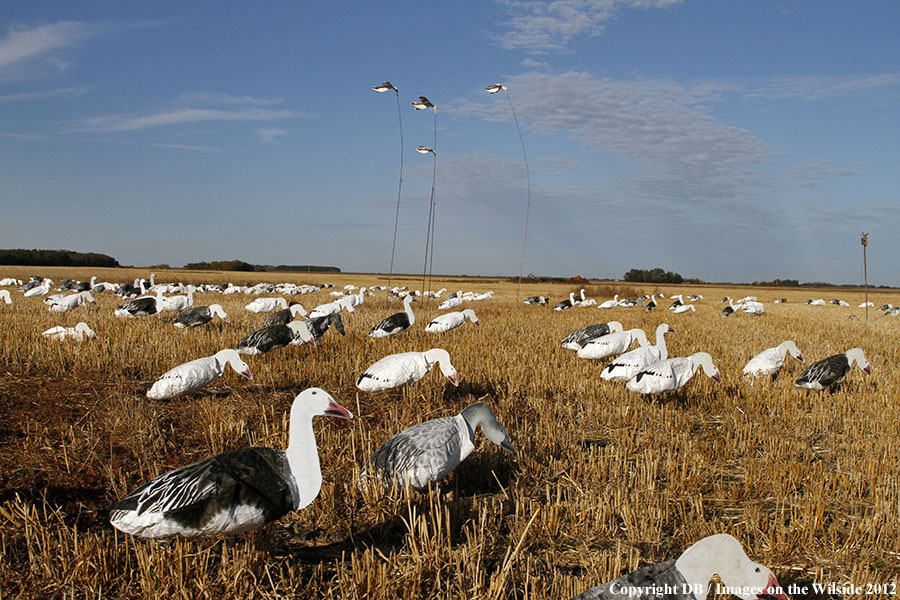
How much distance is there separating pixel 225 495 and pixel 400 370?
11.0 feet

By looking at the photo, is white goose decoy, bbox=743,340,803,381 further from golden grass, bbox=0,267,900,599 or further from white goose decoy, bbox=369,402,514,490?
white goose decoy, bbox=369,402,514,490

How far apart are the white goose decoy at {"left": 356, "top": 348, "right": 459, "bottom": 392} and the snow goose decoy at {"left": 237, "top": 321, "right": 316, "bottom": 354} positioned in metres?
2.70

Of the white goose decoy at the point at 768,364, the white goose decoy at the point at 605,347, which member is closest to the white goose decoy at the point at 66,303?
the white goose decoy at the point at 605,347

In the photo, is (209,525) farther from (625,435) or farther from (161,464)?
(625,435)

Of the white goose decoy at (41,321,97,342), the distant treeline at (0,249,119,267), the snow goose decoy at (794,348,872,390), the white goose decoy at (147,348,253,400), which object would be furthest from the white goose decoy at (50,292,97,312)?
the distant treeline at (0,249,119,267)

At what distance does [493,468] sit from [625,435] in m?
1.54

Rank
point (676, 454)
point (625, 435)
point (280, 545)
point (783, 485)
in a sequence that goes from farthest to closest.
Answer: point (625, 435), point (676, 454), point (783, 485), point (280, 545)

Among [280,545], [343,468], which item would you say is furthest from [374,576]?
[343,468]

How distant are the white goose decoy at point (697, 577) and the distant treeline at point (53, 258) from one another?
88.6 metres

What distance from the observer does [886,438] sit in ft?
17.2

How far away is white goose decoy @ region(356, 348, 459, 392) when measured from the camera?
20.1 ft

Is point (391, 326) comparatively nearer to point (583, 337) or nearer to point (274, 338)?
point (274, 338)

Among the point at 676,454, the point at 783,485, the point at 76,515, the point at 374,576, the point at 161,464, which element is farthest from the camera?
the point at 676,454

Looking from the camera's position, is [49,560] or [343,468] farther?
[343,468]
